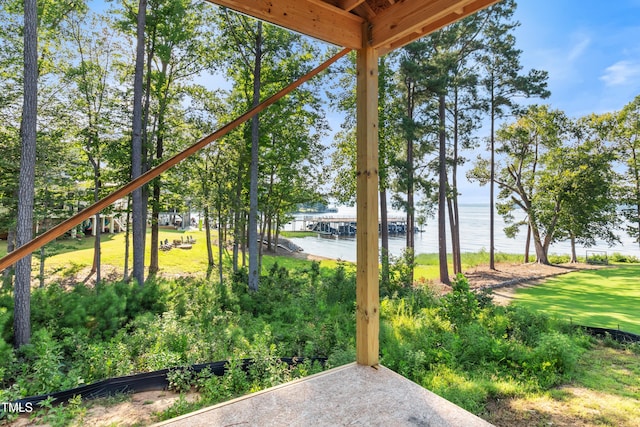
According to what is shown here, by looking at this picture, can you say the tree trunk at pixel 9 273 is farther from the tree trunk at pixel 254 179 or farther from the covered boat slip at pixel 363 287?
the covered boat slip at pixel 363 287

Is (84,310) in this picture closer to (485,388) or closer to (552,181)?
(485,388)

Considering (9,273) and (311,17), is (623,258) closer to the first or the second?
(311,17)

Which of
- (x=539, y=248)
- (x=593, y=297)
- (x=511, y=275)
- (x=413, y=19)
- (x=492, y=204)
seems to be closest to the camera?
(x=413, y=19)

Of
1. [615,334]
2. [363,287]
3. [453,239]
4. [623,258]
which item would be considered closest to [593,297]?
[453,239]

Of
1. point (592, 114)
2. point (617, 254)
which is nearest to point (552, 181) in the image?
point (592, 114)

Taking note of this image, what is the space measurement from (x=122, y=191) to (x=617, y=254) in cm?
1429

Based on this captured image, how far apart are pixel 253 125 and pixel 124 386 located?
4.81 meters

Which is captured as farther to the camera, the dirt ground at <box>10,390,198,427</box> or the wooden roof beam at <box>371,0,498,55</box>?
the dirt ground at <box>10,390,198,427</box>

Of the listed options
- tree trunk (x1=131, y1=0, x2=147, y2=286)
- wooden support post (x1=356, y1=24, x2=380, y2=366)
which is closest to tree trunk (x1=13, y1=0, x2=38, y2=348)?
tree trunk (x1=131, y1=0, x2=147, y2=286)

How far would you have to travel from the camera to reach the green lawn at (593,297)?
4461 millimetres

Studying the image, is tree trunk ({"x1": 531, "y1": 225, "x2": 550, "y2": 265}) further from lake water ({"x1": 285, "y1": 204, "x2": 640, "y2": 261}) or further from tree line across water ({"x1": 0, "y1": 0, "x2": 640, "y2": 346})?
lake water ({"x1": 285, "y1": 204, "x2": 640, "y2": 261})

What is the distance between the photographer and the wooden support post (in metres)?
1.64

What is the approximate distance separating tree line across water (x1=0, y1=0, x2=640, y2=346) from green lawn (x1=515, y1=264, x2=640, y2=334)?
1476 mm

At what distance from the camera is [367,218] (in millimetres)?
Answer: 1643
